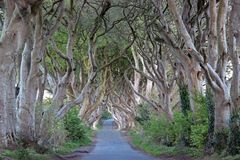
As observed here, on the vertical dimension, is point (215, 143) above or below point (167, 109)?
below

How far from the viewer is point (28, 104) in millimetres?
19094

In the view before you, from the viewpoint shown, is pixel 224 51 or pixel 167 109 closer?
pixel 224 51

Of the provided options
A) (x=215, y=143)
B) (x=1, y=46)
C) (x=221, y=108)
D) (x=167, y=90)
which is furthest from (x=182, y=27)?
(x=167, y=90)

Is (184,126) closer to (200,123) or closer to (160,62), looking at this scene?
(200,123)

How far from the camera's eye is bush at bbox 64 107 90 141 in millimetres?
32344

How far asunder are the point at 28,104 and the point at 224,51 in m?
8.26

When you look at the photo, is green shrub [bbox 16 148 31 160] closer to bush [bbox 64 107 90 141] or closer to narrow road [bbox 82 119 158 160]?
narrow road [bbox 82 119 158 160]

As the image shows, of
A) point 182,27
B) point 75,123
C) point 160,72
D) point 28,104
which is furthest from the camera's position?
point 75,123

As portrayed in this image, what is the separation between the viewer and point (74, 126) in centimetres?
3366

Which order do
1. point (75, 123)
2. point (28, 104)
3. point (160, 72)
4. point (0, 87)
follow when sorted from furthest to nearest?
point (75, 123), point (160, 72), point (28, 104), point (0, 87)

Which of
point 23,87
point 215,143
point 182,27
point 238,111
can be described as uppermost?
point 182,27

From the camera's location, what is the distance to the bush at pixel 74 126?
3234 centimetres

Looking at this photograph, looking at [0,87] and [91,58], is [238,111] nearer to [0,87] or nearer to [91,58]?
[0,87]

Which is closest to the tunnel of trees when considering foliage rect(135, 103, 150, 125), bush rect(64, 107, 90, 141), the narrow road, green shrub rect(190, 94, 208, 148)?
green shrub rect(190, 94, 208, 148)
